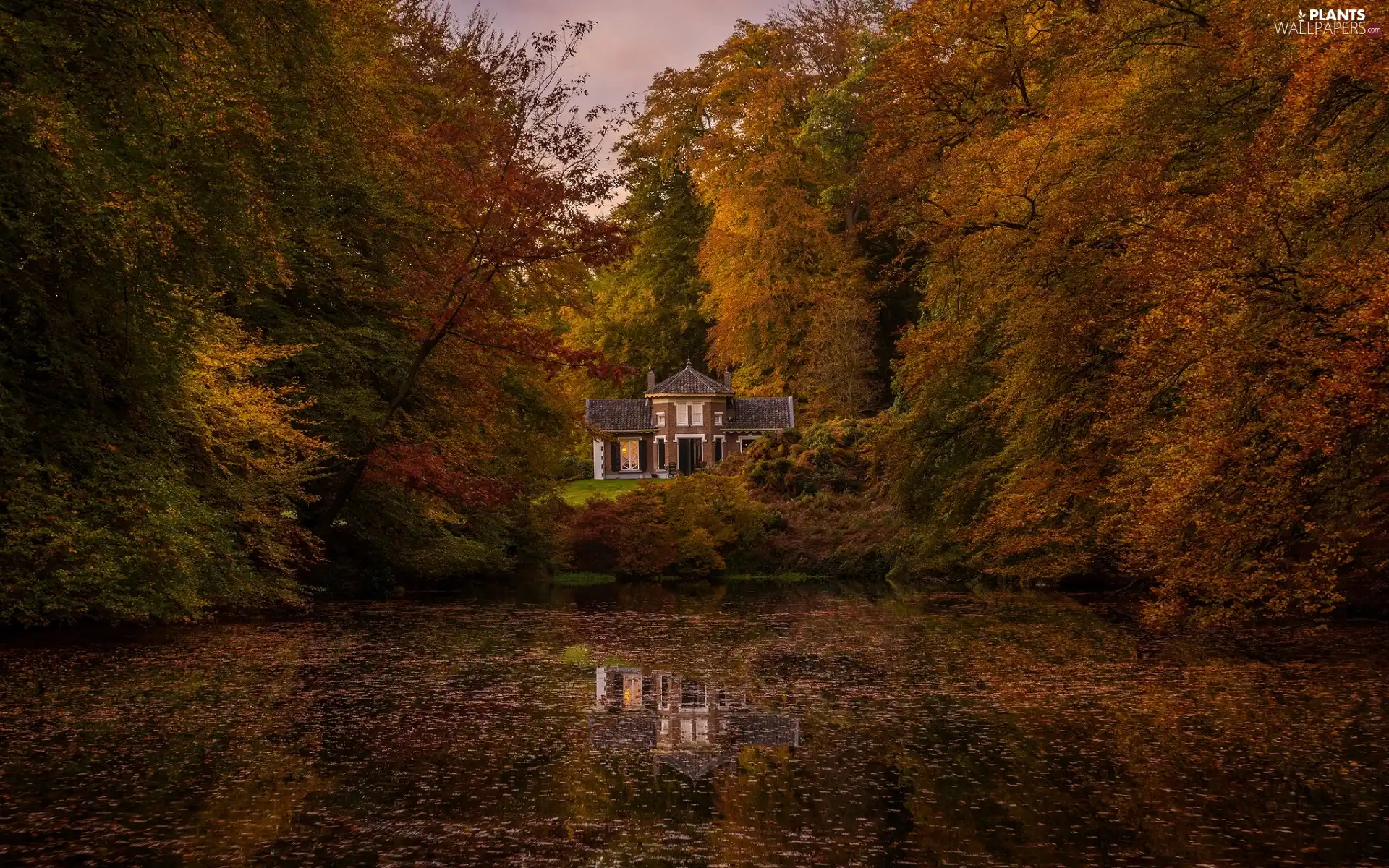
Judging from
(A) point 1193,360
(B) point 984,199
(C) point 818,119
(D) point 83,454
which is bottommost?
(D) point 83,454

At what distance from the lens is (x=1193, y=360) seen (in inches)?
666

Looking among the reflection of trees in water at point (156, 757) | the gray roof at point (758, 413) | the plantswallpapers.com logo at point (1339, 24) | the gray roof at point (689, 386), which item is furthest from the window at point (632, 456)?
the reflection of trees in water at point (156, 757)

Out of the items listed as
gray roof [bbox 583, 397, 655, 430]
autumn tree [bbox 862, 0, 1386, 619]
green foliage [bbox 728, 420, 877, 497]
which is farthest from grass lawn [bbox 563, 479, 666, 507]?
autumn tree [bbox 862, 0, 1386, 619]

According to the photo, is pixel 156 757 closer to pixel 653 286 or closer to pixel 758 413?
pixel 758 413

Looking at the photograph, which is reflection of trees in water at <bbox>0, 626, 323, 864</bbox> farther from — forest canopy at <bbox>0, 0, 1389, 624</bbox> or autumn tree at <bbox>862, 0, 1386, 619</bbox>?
autumn tree at <bbox>862, 0, 1386, 619</bbox>

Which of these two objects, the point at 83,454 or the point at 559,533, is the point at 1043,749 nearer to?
the point at 83,454

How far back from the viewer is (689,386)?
66688 millimetres

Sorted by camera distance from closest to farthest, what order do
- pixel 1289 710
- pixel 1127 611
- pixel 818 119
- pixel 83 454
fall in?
1. pixel 1289 710
2. pixel 83 454
3. pixel 1127 611
4. pixel 818 119

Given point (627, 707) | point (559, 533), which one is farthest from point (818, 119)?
point (627, 707)

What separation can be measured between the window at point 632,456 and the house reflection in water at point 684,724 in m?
55.9

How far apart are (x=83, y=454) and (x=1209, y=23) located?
57.2 ft

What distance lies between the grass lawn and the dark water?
35.5 meters

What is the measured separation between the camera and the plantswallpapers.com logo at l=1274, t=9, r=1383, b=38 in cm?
1445

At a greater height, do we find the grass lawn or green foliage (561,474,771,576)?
the grass lawn
